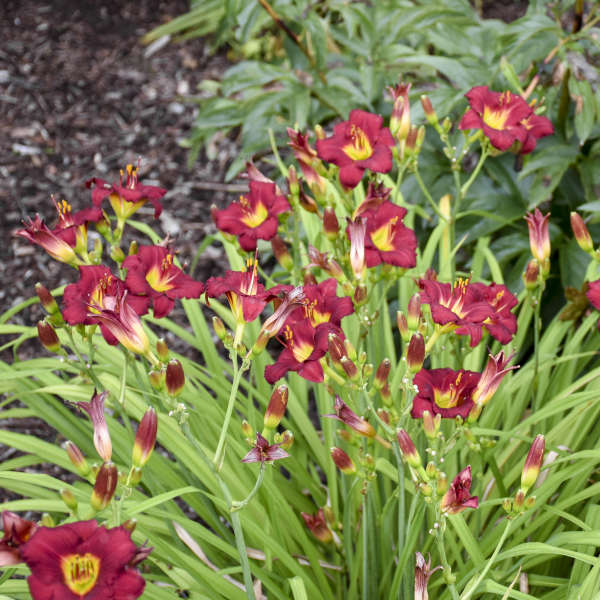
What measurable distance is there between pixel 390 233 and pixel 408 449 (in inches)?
18.4

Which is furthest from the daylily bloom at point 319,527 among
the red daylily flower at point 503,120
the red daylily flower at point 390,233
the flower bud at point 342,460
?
the red daylily flower at point 503,120

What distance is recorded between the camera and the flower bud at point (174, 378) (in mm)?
1111

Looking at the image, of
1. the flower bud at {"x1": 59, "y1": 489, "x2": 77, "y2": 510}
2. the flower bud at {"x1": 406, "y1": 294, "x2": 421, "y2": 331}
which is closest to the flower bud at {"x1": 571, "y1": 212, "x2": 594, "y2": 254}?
the flower bud at {"x1": 406, "y1": 294, "x2": 421, "y2": 331}

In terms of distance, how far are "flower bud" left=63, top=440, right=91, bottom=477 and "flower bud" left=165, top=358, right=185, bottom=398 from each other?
5.8 inches

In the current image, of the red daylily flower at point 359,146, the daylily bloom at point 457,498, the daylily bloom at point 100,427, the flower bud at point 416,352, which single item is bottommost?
the daylily bloom at point 457,498

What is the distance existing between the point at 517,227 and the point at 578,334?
0.60 metres

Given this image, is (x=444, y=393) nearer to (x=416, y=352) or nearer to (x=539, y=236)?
(x=416, y=352)

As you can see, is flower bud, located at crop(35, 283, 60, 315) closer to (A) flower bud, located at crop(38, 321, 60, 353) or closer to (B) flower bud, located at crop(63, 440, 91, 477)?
(A) flower bud, located at crop(38, 321, 60, 353)

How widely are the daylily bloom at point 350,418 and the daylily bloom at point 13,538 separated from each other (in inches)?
17.7

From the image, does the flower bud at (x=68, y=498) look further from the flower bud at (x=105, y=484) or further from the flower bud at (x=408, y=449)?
the flower bud at (x=408, y=449)

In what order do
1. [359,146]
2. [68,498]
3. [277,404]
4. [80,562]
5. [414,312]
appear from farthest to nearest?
[359,146]
[414,312]
[277,404]
[68,498]
[80,562]

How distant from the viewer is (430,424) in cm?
115

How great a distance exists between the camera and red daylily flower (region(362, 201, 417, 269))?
4.66 ft

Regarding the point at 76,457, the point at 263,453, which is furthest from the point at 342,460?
the point at 76,457
